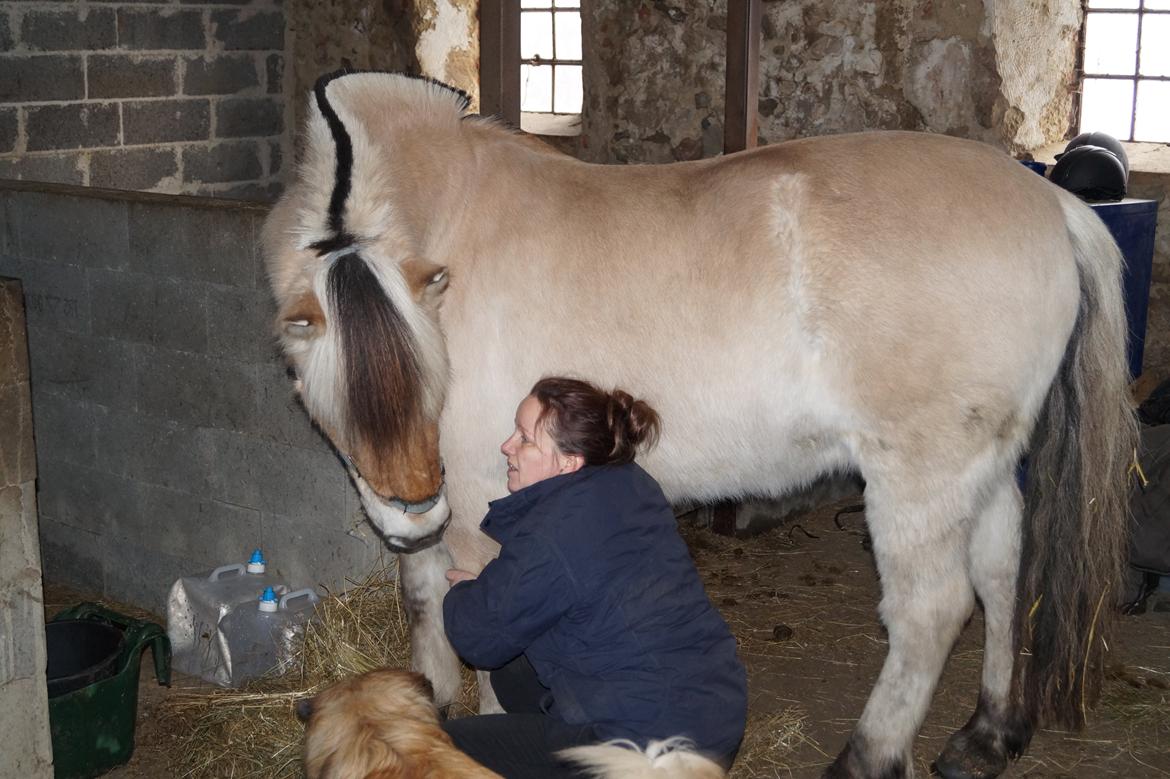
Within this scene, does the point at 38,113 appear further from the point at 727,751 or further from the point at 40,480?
the point at 727,751

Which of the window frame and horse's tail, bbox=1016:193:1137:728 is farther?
the window frame

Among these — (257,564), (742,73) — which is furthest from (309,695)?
(742,73)

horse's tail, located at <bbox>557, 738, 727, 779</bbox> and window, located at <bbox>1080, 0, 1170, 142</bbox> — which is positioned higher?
window, located at <bbox>1080, 0, 1170, 142</bbox>

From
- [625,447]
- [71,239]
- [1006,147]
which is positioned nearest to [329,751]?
[625,447]

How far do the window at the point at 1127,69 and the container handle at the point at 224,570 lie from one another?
4.62 metres

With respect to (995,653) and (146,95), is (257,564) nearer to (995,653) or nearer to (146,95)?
(995,653)

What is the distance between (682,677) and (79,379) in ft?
10.4

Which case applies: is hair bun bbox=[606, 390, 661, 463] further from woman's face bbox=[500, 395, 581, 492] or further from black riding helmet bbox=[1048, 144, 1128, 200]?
black riding helmet bbox=[1048, 144, 1128, 200]

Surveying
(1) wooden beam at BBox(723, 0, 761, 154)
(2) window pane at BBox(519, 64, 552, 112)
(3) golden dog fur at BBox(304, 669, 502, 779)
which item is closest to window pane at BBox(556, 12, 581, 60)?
(2) window pane at BBox(519, 64, 552, 112)

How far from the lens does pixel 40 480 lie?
4.69 m

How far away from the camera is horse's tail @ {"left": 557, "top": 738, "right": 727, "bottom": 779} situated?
1.94 meters

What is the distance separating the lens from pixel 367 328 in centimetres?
233

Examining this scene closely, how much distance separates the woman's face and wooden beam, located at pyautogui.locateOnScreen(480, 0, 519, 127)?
221 cm

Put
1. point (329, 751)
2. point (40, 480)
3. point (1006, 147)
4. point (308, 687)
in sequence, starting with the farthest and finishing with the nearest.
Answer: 1. point (1006, 147)
2. point (40, 480)
3. point (308, 687)
4. point (329, 751)
